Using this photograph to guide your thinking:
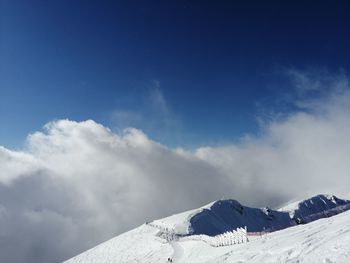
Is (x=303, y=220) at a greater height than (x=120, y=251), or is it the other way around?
(x=120, y=251)

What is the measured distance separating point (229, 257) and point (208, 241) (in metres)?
26.9

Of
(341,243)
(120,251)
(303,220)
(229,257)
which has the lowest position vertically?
(341,243)

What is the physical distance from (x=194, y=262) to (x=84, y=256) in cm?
6332

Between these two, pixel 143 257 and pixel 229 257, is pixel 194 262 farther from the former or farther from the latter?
pixel 143 257

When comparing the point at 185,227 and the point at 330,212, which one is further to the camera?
the point at 185,227

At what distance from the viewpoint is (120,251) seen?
8819 centimetres

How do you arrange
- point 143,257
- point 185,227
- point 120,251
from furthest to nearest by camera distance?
point 185,227
point 120,251
point 143,257

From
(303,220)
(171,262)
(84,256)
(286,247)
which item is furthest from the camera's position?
(84,256)

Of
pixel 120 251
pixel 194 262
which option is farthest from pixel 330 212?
pixel 120 251

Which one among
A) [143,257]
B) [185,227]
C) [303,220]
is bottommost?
[303,220]

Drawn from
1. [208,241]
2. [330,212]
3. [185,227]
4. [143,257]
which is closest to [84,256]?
[143,257]

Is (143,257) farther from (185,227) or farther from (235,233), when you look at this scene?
(185,227)

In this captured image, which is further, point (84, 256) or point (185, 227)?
point (185, 227)

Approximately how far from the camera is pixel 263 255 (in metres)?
24.8
